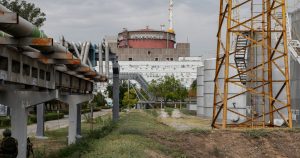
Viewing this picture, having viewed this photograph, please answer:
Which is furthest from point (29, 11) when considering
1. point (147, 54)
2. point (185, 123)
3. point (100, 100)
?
point (147, 54)

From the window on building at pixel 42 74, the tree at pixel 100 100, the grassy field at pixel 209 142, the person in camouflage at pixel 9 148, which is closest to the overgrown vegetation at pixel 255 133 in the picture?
the grassy field at pixel 209 142

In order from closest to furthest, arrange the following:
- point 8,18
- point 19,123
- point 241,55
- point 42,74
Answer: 1. point 8,18
2. point 19,123
3. point 42,74
4. point 241,55

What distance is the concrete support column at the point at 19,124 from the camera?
12062 millimetres

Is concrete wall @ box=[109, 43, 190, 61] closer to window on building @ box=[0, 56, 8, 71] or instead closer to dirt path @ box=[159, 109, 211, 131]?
dirt path @ box=[159, 109, 211, 131]

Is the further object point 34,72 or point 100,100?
point 100,100

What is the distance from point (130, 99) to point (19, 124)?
248 ft

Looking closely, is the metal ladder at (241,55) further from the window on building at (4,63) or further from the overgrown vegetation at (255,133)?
the window on building at (4,63)

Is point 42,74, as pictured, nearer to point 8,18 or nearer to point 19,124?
point 19,124

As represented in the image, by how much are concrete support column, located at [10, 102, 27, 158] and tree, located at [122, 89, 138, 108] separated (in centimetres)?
7225

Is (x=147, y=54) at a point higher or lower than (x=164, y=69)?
higher

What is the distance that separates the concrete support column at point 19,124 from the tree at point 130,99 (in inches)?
2845

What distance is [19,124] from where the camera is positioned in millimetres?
12297

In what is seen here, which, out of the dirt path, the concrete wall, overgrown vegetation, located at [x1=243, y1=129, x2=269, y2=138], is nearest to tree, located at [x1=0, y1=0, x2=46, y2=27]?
the dirt path

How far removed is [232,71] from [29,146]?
3021cm
